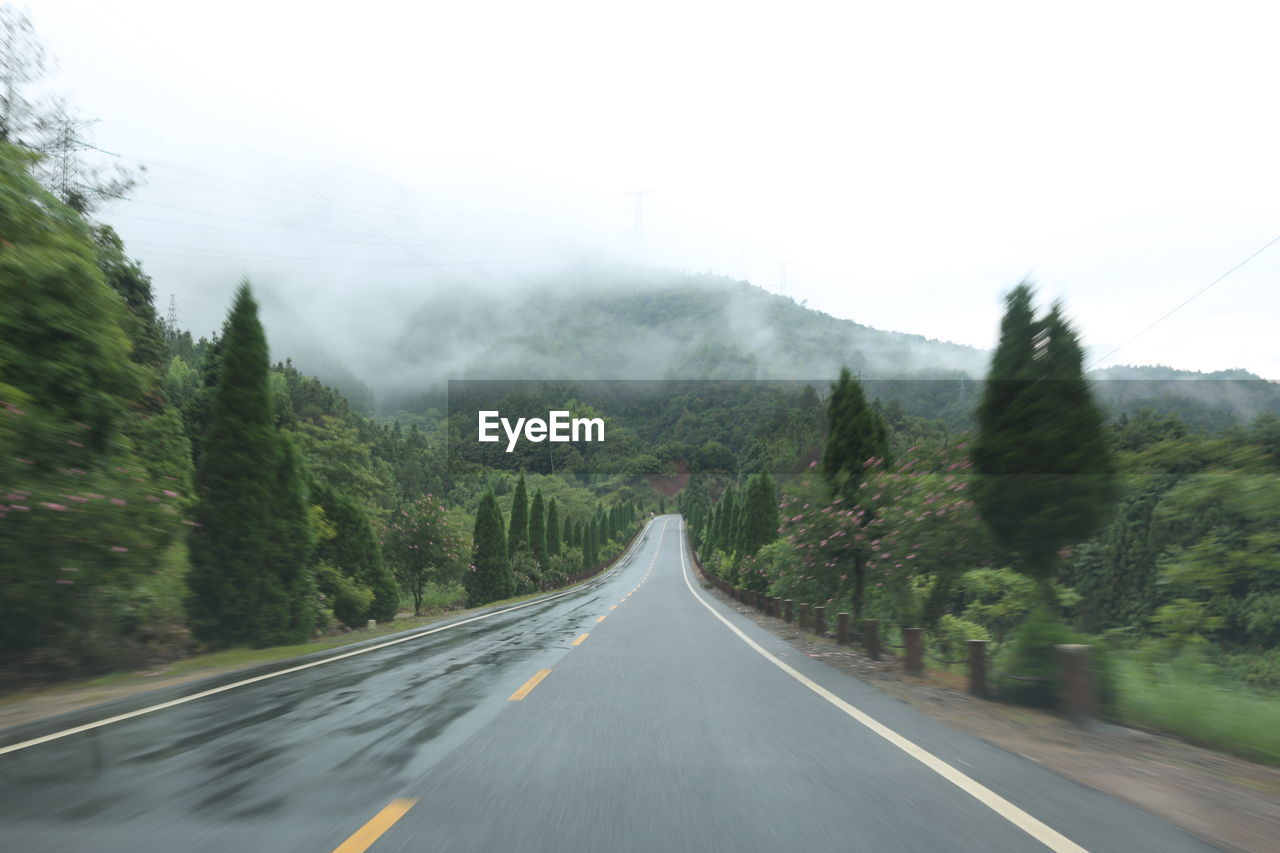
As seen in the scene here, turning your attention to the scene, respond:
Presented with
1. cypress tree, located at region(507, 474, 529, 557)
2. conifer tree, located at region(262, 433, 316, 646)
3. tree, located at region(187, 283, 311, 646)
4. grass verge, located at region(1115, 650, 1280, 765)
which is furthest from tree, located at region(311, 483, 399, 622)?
cypress tree, located at region(507, 474, 529, 557)

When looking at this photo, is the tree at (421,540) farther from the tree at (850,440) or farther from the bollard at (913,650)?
the bollard at (913,650)

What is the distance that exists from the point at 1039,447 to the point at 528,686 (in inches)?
257

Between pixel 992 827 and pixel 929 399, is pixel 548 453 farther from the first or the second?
pixel 992 827

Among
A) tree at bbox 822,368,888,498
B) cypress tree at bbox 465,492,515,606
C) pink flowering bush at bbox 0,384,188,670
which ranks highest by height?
tree at bbox 822,368,888,498

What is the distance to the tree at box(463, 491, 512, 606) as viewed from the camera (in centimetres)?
3828

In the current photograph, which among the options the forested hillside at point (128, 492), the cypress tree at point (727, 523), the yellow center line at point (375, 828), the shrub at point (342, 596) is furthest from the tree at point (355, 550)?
the cypress tree at point (727, 523)

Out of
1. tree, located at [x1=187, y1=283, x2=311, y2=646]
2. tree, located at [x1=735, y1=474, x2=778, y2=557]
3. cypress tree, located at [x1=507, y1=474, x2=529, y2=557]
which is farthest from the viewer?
cypress tree, located at [x1=507, y1=474, x2=529, y2=557]

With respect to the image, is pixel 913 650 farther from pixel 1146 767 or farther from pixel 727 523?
pixel 727 523

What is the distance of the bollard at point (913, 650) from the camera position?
10.7 metres

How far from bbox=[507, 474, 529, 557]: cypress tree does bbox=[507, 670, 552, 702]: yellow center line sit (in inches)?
1489

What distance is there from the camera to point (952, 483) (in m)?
12.0

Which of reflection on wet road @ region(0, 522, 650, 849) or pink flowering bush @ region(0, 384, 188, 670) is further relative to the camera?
pink flowering bush @ region(0, 384, 188, 670)

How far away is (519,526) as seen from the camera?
4859cm

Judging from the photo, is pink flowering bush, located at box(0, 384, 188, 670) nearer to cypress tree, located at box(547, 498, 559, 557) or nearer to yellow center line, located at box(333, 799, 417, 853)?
yellow center line, located at box(333, 799, 417, 853)
